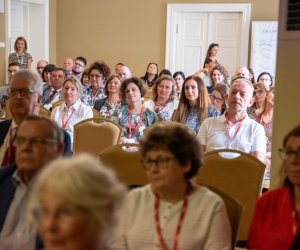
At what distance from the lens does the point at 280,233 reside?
2.25 meters

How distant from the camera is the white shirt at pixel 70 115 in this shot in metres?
5.82

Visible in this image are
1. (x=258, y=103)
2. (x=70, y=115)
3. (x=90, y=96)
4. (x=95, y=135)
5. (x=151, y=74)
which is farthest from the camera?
(x=151, y=74)

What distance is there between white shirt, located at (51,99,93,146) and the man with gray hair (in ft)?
8.57

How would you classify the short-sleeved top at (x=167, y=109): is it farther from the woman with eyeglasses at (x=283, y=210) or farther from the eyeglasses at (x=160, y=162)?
the eyeglasses at (x=160, y=162)

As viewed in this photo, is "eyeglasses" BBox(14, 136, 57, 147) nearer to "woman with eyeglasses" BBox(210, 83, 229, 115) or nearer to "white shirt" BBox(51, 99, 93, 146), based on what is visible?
"white shirt" BBox(51, 99, 93, 146)

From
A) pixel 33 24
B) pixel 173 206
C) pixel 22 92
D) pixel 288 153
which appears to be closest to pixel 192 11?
pixel 33 24

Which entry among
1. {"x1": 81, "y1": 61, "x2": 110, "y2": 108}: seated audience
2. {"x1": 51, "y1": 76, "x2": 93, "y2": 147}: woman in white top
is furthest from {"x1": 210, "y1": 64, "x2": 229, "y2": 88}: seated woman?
{"x1": 51, "y1": 76, "x2": 93, "y2": 147}: woman in white top

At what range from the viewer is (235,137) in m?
4.27

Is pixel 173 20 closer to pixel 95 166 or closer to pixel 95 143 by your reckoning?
pixel 95 143

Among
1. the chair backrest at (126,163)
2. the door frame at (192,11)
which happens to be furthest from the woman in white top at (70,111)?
the door frame at (192,11)

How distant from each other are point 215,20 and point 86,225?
10.2 m

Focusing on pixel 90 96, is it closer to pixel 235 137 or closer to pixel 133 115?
pixel 133 115

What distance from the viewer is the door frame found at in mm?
10922

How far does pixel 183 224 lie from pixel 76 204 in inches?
34.6
